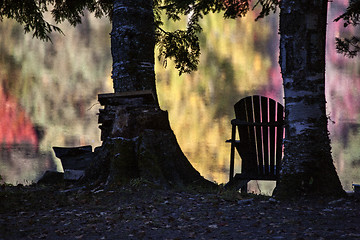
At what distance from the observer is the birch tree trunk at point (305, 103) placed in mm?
5113

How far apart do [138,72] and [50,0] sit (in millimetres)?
4293

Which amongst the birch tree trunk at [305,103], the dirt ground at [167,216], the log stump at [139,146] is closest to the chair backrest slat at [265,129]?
the log stump at [139,146]

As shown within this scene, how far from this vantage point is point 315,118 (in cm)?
517

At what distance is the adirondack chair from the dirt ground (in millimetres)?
1829

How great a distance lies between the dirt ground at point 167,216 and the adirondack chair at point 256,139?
1.83 metres

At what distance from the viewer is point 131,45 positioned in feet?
23.2

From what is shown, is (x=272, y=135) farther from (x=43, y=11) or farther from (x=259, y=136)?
(x=43, y=11)

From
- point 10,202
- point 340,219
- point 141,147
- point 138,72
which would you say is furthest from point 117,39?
point 340,219

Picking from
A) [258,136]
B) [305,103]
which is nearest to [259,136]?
[258,136]

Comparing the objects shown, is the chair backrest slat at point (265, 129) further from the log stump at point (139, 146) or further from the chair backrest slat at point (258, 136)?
the log stump at point (139, 146)

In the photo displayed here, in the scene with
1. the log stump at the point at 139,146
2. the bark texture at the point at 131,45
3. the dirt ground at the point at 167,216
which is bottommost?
the dirt ground at the point at 167,216

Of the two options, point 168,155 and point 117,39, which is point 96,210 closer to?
point 168,155

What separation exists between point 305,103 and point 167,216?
99.0 inches

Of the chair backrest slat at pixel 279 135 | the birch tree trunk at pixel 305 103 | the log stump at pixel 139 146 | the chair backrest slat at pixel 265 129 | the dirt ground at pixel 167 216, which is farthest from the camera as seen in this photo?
the chair backrest slat at pixel 265 129
